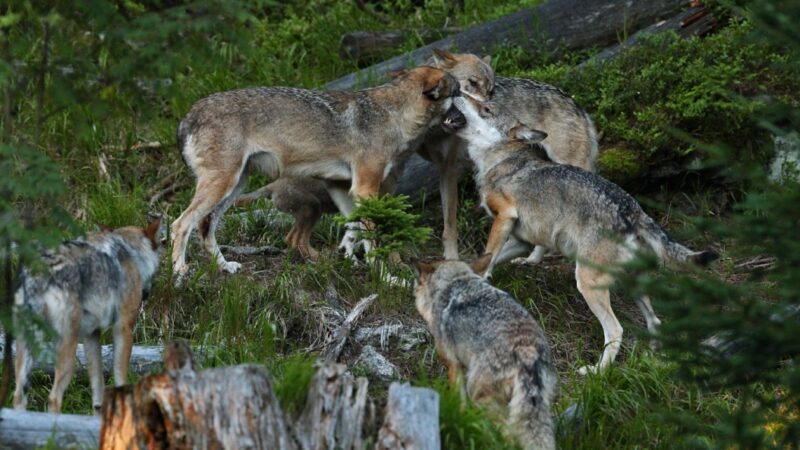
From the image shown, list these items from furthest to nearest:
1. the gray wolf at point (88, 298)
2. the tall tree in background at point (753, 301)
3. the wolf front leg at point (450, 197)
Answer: the wolf front leg at point (450, 197), the gray wolf at point (88, 298), the tall tree in background at point (753, 301)

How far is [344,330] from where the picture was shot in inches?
356

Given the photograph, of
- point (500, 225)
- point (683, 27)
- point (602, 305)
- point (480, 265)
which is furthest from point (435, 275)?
point (683, 27)

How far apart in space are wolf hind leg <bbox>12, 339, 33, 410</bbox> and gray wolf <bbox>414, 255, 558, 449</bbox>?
2.47 meters

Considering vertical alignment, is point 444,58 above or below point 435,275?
above

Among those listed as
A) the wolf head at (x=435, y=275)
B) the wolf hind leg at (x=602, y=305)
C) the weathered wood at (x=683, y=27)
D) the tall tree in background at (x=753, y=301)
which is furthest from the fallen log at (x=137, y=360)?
the weathered wood at (x=683, y=27)

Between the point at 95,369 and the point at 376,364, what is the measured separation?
204 cm

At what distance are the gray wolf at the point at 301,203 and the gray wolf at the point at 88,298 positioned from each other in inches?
133

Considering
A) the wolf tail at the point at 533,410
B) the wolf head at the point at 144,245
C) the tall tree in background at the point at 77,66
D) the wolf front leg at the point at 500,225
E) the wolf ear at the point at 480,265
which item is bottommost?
the wolf front leg at the point at 500,225

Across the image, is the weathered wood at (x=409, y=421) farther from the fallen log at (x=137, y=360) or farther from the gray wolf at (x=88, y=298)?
the fallen log at (x=137, y=360)

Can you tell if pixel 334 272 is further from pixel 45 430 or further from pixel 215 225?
pixel 45 430

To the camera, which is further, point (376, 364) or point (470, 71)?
point (470, 71)

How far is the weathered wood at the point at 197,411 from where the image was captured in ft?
18.0

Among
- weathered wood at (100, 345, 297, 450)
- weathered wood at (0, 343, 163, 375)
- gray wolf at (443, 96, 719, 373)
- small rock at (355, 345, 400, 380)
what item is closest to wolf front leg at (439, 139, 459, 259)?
gray wolf at (443, 96, 719, 373)

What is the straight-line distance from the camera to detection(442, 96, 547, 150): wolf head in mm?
10391
